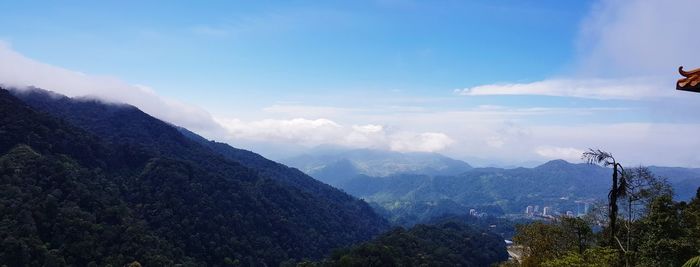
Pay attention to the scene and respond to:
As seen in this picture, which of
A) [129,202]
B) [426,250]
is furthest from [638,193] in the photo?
[129,202]

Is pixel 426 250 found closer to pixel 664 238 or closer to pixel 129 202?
pixel 129 202

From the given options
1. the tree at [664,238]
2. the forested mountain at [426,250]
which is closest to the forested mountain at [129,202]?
the forested mountain at [426,250]

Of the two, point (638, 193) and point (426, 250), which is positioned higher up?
point (638, 193)

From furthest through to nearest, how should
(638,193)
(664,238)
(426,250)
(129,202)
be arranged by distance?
(426,250) < (129,202) < (664,238) < (638,193)

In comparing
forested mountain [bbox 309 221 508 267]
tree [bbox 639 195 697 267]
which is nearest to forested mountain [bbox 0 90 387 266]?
forested mountain [bbox 309 221 508 267]

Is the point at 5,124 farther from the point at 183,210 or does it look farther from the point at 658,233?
the point at 658,233

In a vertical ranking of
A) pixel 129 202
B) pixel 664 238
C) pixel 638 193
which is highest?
pixel 638 193

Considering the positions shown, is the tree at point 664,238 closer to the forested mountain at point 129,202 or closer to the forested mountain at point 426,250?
the forested mountain at point 426,250
